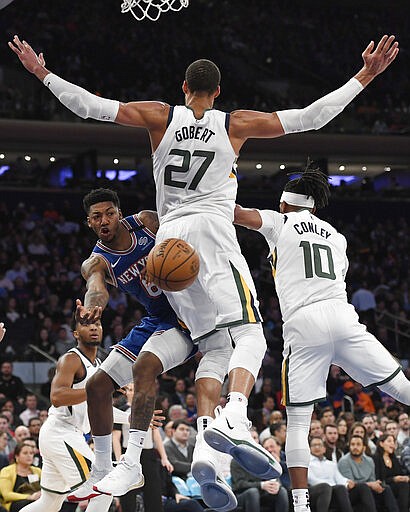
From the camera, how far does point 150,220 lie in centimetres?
754

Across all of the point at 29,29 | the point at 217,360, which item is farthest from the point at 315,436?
the point at 29,29

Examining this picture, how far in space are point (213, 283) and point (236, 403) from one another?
32.0 inches

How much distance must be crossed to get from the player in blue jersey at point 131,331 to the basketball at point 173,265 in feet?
2.16

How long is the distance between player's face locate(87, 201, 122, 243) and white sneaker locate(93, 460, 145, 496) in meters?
1.77

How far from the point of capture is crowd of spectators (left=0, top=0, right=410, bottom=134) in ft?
86.2

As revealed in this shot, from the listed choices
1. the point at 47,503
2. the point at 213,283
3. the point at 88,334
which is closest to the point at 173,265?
the point at 213,283

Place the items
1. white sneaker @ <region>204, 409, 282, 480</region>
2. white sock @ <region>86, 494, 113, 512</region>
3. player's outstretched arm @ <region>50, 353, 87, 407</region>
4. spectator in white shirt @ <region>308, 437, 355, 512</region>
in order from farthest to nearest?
spectator in white shirt @ <region>308, 437, 355, 512</region> < player's outstretched arm @ <region>50, 353, 87, 407</region> < white sock @ <region>86, 494, 113, 512</region> < white sneaker @ <region>204, 409, 282, 480</region>

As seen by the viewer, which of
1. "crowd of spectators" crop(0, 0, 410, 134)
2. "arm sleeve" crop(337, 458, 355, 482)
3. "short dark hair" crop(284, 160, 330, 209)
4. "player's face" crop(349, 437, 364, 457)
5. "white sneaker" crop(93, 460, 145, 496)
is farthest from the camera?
"crowd of spectators" crop(0, 0, 410, 134)

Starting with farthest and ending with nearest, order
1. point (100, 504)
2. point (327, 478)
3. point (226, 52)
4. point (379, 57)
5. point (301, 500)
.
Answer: point (226, 52) → point (327, 478) → point (100, 504) → point (301, 500) → point (379, 57)

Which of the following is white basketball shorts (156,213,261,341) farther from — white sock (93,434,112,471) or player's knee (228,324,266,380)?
white sock (93,434,112,471)

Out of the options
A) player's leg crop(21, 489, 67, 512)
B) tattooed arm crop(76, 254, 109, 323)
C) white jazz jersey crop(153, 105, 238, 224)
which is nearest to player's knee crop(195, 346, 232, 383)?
tattooed arm crop(76, 254, 109, 323)

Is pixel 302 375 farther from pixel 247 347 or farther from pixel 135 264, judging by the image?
pixel 135 264

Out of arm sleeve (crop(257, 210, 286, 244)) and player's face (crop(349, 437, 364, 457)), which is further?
player's face (crop(349, 437, 364, 457))

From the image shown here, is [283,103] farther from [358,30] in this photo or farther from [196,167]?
[196,167]
